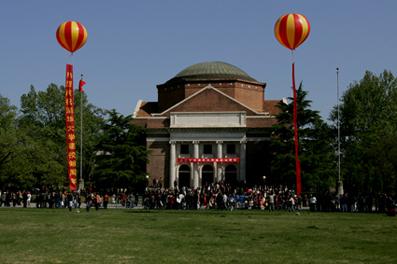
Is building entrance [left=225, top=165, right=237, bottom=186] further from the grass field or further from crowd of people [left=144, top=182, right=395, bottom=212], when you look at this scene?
the grass field

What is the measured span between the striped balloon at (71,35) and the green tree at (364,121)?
109ft

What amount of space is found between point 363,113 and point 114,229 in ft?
184

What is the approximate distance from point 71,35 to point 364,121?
47.9m

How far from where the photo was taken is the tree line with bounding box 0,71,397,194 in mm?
58156

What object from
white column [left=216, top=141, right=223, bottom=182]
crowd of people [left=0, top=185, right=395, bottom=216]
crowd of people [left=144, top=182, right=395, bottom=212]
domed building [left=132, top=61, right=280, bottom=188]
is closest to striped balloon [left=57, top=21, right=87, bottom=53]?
crowd of people [left=0, top=185, right=395, bottom=216]

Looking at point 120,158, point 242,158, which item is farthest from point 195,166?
point 120,158

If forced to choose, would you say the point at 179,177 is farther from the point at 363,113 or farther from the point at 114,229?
the point at 114,229

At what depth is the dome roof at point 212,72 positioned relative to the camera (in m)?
78.2

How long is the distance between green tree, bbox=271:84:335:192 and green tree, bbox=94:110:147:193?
562 inches

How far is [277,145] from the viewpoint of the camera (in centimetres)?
6425

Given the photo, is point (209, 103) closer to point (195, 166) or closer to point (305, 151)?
point (195, 166)

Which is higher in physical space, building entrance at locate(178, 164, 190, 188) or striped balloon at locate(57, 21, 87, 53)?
striped balloon at locate(57, 21, 87, 53)

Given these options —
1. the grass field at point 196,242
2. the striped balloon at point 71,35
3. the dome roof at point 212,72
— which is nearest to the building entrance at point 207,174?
the dome roof at point 212,72

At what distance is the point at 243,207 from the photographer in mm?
45719
